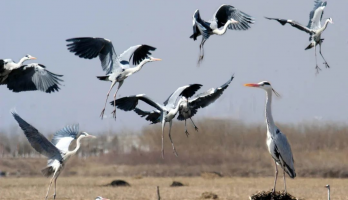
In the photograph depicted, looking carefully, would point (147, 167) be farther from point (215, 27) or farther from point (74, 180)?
point (215, 27)

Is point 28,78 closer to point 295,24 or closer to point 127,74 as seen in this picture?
point 127,74

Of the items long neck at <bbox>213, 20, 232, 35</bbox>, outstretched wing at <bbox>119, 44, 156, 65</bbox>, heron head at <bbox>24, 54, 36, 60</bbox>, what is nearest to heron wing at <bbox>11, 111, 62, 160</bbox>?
heron head at <bbox>24, 54, 36, 60</bbox>

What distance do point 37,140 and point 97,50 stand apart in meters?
1.89

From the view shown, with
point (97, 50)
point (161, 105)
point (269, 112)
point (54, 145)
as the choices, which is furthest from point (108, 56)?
point (269, 112)

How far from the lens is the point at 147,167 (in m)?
20.8

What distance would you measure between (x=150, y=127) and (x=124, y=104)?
6.24 meters

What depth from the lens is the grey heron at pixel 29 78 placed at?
14805 mm

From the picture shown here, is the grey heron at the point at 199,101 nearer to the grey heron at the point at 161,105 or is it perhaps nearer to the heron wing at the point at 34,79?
the grey heron at the point at 161,105

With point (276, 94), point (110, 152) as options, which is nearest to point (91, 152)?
point (110, 152)

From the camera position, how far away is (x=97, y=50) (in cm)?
1423

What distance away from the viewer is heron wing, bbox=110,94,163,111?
559 inches

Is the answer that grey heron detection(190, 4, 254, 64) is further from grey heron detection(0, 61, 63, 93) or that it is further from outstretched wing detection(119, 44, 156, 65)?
grey heron detection(0, 61, 63, 93)

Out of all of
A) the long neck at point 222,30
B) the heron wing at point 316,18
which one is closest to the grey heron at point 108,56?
the long neck at point 222,30

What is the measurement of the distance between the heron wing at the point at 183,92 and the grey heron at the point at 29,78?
195 cm
